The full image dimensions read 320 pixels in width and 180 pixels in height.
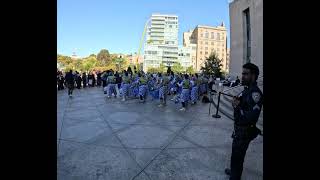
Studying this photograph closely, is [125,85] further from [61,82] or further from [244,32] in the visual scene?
[244,32]

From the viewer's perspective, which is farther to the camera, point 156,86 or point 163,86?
point 156,86

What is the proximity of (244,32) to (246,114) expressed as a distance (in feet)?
99.1

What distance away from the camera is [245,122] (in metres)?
4.19

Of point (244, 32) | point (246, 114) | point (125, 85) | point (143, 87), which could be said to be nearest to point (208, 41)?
point (244, 32)

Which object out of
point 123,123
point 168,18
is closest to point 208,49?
point 168,18

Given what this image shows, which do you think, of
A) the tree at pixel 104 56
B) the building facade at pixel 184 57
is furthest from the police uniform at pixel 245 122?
the building facade at pixel 184 57

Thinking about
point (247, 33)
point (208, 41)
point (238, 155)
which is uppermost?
point (208, 41)

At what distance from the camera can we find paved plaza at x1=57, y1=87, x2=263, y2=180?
541 cm

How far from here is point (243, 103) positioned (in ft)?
14.0

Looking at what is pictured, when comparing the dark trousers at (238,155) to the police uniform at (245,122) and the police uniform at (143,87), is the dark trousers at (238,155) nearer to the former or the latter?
the police uniform at (245,122)

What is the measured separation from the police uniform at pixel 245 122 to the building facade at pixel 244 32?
846 inches

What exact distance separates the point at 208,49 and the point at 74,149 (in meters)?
170
